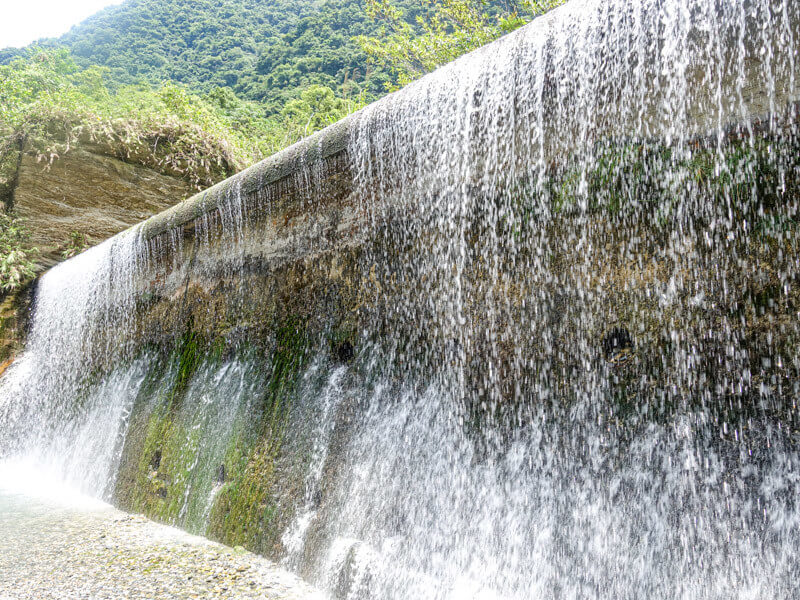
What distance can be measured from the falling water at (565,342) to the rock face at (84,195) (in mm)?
5552

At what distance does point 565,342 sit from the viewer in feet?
7.25

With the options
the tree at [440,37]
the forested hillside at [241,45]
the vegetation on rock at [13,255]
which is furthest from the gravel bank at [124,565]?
the forested hillside at [241,45]

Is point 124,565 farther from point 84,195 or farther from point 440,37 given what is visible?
point 440,37

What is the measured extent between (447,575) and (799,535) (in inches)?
→ 48.4

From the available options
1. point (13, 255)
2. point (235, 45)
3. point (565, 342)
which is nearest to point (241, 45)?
point (235, 45)

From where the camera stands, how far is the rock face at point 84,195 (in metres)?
7.41

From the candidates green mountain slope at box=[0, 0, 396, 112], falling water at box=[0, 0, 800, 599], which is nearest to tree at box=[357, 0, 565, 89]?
green mountain slope at box=[0, 0, 396, 112]

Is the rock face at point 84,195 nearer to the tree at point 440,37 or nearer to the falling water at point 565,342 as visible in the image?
the tree at point 440,37

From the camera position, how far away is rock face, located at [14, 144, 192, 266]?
741cm

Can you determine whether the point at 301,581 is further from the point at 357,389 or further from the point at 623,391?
the point at 623,391

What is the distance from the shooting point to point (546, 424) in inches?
85.9

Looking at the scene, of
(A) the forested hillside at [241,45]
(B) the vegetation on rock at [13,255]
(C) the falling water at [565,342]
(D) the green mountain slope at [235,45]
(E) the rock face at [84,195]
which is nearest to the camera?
(C) the falling water at [565,342]

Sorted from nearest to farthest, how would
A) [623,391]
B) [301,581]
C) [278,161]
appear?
[623,391], [301,581], [278,161]

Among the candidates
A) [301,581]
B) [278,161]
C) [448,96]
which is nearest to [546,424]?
[301,581]
